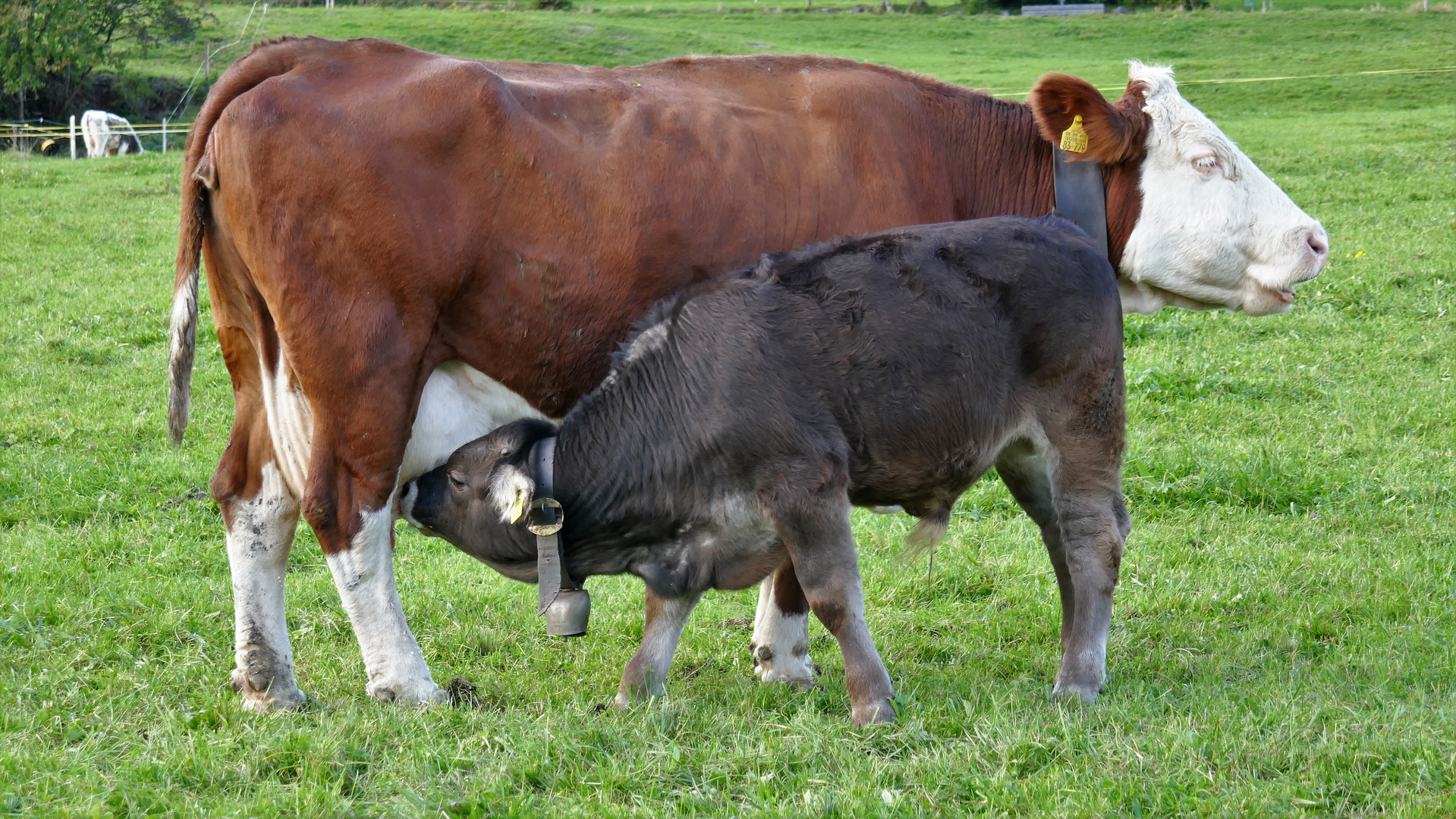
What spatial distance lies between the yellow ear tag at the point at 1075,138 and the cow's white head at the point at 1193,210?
5cm

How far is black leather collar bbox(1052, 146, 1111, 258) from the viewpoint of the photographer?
5738 mm

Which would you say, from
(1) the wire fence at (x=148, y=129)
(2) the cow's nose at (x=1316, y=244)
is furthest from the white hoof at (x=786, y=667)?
(1) the wire fence at (x=148, y=129)

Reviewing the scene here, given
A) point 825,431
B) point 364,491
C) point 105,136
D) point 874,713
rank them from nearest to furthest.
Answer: point 874,713 → point 825,431 → point 364,491 → point 105,136

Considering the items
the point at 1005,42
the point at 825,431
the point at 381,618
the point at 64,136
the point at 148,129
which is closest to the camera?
the point at 825,431

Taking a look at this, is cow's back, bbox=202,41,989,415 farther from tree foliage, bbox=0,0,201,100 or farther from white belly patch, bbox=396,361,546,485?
tree foliage, bbox=0,0,201,100

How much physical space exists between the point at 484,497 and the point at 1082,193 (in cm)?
292

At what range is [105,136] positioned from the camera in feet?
87.6

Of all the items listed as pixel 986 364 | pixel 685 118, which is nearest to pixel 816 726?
pixel 986 364

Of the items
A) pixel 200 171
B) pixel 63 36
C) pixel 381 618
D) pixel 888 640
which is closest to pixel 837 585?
pixel 888 640

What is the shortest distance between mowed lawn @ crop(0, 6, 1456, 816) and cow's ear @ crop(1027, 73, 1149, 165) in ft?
6.67

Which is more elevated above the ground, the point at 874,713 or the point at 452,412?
the point at 452,412

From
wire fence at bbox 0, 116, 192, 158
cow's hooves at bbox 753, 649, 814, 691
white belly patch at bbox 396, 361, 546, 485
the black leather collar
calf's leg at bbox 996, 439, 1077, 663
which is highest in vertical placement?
the black leather collar

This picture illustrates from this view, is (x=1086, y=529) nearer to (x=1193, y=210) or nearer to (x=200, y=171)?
(x=1193, y=210)

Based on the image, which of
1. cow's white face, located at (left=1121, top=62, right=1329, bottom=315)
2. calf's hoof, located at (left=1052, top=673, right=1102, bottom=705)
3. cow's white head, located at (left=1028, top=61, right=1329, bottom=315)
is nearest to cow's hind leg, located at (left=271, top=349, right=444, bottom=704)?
calf's hoof, located at (left=1052, top=673, right=1102, bottom=705)
